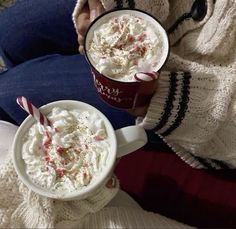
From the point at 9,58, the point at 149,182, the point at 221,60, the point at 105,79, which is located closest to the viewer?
the point at 105,79

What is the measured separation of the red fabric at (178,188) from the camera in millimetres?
896

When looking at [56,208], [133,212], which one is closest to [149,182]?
[133,212]

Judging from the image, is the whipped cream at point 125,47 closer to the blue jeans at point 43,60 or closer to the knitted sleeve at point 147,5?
the knitted sleeve at point 147,5

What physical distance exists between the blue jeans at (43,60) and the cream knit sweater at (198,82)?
149 mm

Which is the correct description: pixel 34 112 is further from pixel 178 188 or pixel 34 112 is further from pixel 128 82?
pixel 178 188

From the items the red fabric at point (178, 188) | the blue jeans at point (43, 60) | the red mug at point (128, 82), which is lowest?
the red fabric at point (178, 188)

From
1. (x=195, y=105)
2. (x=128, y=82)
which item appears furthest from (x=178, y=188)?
(x=128, y=82)

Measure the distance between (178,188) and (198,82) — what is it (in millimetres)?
260

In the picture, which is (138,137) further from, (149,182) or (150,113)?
(149,182)

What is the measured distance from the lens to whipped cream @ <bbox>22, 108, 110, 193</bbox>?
668 millimetres

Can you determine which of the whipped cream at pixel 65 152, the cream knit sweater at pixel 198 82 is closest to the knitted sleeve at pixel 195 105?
the cream knit sweater at pixel 198 82

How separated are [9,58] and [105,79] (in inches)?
18.1

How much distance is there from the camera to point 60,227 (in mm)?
734

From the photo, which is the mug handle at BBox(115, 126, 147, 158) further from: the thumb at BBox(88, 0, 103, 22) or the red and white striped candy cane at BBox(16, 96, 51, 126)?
the thumb at BBox(88, 0, 103, 22)
